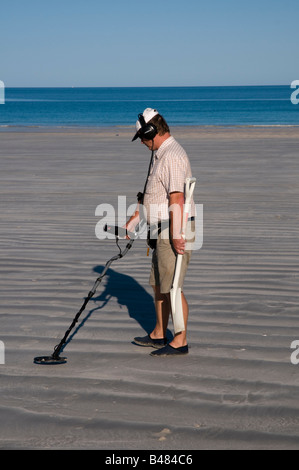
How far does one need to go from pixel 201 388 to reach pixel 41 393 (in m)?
0.92

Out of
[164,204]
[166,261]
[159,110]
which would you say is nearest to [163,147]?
[164,204]

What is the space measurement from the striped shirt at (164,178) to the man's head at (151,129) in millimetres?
45

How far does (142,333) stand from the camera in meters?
5.15

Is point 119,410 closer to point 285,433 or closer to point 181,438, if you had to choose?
point 181,438

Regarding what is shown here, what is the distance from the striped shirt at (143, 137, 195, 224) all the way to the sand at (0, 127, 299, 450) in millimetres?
962

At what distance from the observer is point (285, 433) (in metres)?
3.55

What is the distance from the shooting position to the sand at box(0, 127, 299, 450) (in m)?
3.62

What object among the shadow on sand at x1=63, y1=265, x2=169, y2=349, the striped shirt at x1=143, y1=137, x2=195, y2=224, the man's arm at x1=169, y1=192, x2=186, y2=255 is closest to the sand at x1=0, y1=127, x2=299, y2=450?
the shadow on sand at x1=63, y1=265, x2=169, y2=349

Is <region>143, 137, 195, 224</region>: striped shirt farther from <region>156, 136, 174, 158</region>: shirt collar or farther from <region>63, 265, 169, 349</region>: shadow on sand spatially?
<region>63, 265, 169, 349</region>: shadow on sand

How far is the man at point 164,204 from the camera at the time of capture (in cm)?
445

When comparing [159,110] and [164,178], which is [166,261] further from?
[159,110]

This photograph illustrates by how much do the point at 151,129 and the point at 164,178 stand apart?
12.5 inches

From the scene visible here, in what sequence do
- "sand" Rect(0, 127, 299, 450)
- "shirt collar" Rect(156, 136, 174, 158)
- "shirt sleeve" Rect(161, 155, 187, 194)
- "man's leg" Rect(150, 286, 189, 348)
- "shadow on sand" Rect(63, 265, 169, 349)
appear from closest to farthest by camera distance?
"sand" Rect(0, 127, 299, 450)
"shirt sleeve" Rect(161, 155, 187, 194)
"shirt collar" Rect(156, 136, 174, 158)
"man's leg" Rect(150, 286, 189, 348)
"shadow on sand" Rect(63, 265, 169, 349)
